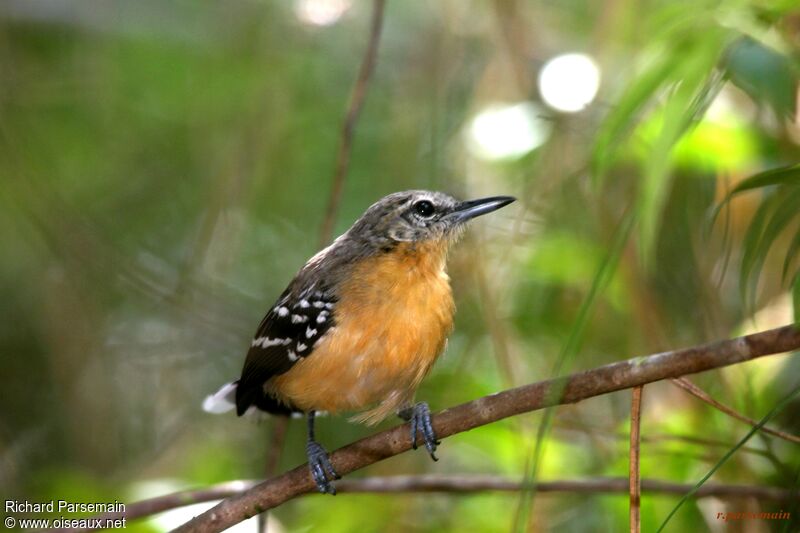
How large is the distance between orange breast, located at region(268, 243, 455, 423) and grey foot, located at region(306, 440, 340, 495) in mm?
283

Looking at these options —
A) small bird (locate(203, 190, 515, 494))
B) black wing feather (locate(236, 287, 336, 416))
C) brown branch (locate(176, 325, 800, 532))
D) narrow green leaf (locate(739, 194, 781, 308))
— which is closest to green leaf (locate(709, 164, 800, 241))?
narrow green leaf (locate(739, 194, 781, 308))

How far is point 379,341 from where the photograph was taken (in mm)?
3678

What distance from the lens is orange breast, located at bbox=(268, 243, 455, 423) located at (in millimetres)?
3689

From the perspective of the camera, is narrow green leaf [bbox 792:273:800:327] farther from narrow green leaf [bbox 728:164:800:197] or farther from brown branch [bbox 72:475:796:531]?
brown branch [bbox 72:475:796:531]

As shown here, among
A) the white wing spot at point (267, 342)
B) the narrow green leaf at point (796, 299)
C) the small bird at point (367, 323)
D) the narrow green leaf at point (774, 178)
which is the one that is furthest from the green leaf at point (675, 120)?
the white wing spot at point (267, 342)

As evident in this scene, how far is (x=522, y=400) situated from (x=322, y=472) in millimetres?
1293

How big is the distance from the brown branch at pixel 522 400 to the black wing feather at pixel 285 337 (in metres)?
0.56

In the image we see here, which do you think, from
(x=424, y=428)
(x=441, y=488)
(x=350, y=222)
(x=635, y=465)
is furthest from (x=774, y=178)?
(x=350, y=222)

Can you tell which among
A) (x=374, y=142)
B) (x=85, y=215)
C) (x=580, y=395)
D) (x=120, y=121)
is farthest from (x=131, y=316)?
(x=580, y=395)

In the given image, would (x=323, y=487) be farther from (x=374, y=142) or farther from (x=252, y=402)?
(x=374, y=142)

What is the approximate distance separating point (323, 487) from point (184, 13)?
4.66 meters

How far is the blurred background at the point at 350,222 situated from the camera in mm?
4195

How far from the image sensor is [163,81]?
23.1 feet

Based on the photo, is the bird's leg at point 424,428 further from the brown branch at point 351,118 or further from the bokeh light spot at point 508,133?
the bokeh light spot at point 508,133
